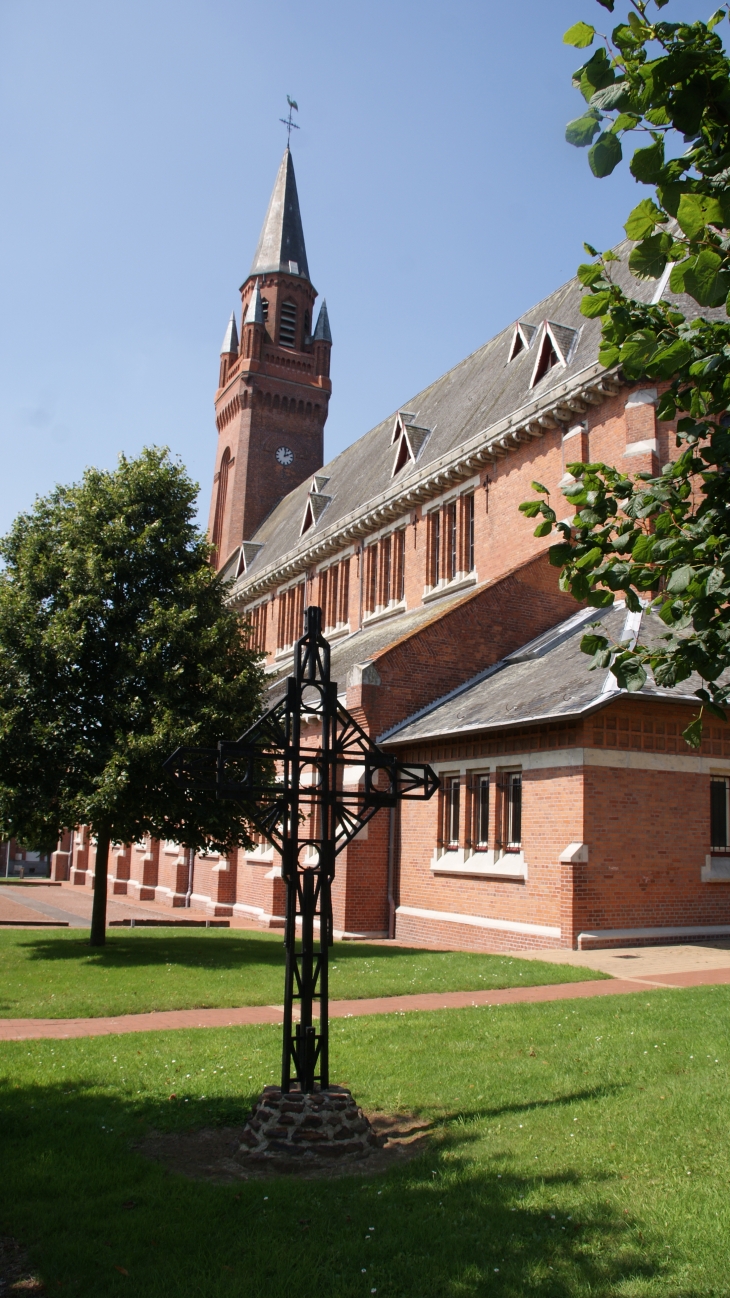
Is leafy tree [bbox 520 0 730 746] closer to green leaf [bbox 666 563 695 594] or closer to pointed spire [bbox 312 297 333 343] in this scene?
green leaf [bbox 666 563 695 594]

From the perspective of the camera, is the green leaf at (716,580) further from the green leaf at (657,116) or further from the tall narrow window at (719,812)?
the tall narrow window at (719,812)

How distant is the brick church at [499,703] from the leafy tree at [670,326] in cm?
1050

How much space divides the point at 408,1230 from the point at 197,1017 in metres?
6.22

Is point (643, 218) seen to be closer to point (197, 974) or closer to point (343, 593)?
point (197, 974)

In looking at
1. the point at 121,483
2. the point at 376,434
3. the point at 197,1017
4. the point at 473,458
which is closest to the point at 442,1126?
the point at 197,1017

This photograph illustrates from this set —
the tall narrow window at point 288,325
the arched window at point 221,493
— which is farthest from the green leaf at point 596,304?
the tall narrow window at point 288,325

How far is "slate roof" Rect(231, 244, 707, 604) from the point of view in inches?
905

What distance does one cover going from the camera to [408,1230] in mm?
4625

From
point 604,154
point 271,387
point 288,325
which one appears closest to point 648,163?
point 604,154

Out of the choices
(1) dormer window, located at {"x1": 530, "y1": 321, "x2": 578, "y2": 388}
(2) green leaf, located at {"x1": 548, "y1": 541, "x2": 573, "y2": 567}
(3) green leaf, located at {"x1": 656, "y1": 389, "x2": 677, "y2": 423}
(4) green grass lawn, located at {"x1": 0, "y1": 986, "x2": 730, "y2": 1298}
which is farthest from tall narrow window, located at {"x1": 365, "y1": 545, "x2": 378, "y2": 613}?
(3) green leaf, located at {"x1": 656, "y1": 389, "x2": 677, "y2": 423}

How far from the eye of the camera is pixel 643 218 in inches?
150

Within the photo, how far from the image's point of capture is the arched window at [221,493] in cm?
5284

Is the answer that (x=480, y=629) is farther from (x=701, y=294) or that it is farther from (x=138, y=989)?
(x=701, y=294)

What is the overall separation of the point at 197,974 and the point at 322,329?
A: 44.8 metres
